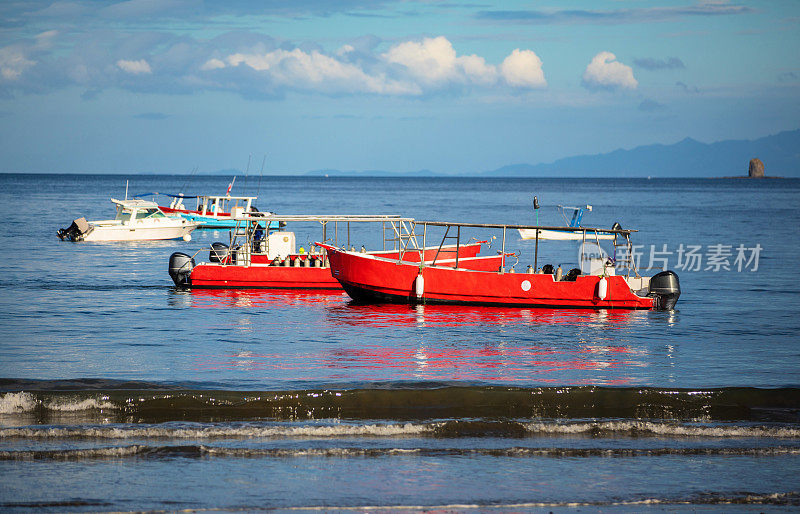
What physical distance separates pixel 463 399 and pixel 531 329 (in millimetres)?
8784

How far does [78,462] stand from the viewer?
416 inches

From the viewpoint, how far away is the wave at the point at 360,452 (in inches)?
427

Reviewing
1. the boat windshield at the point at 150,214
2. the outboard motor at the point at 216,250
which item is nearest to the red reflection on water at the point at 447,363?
the outboard motor at the point at 216,250

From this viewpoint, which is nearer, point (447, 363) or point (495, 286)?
point (447, 363)

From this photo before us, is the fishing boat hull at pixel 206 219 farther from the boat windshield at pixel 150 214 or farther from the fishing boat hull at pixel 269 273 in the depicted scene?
the fishing boat hull at pixel 269 273

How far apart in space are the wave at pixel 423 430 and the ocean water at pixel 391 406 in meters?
0.04

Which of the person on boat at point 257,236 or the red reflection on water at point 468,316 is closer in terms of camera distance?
the red reflection on water at point 468,316

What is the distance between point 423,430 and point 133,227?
44853 millimetres

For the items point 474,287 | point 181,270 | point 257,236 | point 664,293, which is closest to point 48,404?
point 474,287

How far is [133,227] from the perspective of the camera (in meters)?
53.7

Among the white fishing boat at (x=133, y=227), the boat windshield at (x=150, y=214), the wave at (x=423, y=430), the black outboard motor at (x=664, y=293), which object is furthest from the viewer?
the boat windshield at (x=150, y=214)

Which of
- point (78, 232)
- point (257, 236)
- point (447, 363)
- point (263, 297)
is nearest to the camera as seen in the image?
point (447, 363)

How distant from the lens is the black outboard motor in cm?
2575

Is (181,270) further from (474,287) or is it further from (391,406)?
(391,406)
